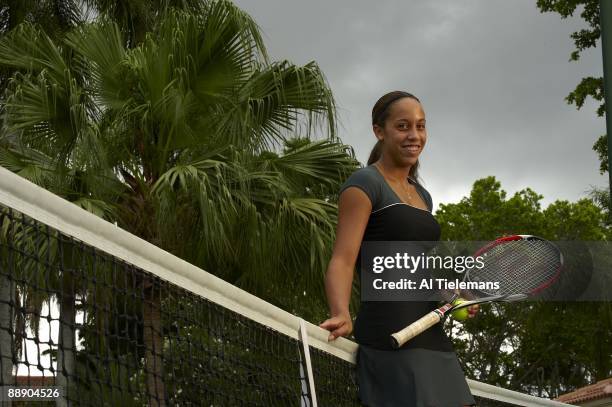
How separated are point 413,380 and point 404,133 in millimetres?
830

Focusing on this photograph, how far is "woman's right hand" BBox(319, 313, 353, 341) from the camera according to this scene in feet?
11.7

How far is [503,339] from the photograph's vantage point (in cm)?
3772

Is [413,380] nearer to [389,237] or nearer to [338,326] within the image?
[338,326]

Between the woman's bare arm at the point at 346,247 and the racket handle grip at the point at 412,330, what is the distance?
0.19 m

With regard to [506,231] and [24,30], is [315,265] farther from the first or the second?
[506,231]

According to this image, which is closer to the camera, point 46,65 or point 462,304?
point 462,304

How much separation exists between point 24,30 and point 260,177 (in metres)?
3.85

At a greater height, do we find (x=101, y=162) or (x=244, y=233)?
(x=101, y=162)

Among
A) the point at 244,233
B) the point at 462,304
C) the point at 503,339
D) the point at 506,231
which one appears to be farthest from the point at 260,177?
the point at 503,339

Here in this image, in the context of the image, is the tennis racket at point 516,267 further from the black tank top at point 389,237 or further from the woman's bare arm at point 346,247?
the woman's bare arm at point 346,247

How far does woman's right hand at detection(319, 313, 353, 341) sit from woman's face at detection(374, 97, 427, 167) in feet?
1.87

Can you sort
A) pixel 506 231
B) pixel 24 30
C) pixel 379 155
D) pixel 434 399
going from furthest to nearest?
pixel 506 231, pixel 24 30, pixel 379 155, pixel 434 399

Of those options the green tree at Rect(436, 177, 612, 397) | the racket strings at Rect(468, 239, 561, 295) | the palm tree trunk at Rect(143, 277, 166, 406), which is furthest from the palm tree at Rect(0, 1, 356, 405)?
the green tree at Rect(436, 177, 612, 397)

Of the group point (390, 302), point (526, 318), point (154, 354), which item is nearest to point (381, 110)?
point (390, 302)
